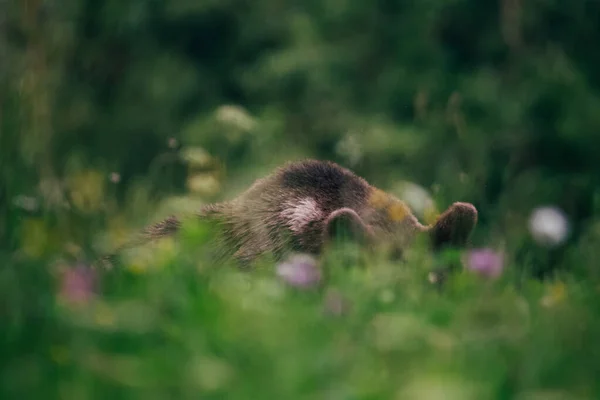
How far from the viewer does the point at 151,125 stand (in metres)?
13.8

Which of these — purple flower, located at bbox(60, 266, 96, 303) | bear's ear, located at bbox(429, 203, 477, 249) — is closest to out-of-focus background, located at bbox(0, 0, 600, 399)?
purple flower, located at bbox(60, 266, 96, 303)

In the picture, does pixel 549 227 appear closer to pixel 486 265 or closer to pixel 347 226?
pixel 486 265

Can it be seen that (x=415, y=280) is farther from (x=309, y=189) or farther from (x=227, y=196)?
(x=227, y=196)

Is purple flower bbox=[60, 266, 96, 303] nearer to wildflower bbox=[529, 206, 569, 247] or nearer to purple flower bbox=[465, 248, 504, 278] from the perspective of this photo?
purple flower bbox=[465, 248, 504, 278]

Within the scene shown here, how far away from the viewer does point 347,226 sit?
392cm

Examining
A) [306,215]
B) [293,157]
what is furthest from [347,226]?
[293,157]

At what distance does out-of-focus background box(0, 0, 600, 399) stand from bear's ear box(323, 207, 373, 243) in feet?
1.76

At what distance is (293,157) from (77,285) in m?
7.49

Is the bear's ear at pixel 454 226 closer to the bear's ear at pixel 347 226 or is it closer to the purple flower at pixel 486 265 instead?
the bear's ear at pixel 347 226

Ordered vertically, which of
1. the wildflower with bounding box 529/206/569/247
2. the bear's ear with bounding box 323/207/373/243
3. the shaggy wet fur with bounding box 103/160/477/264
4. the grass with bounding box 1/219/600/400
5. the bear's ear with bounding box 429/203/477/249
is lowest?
the grass with bounding box 1/219/600/400

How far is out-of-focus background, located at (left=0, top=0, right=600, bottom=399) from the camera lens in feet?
6.22

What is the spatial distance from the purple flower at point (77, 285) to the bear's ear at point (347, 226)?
176 centimetres

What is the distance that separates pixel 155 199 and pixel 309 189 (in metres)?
2.50

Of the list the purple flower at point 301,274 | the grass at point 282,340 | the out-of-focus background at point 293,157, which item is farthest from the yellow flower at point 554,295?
the purple flower at point 301,274
